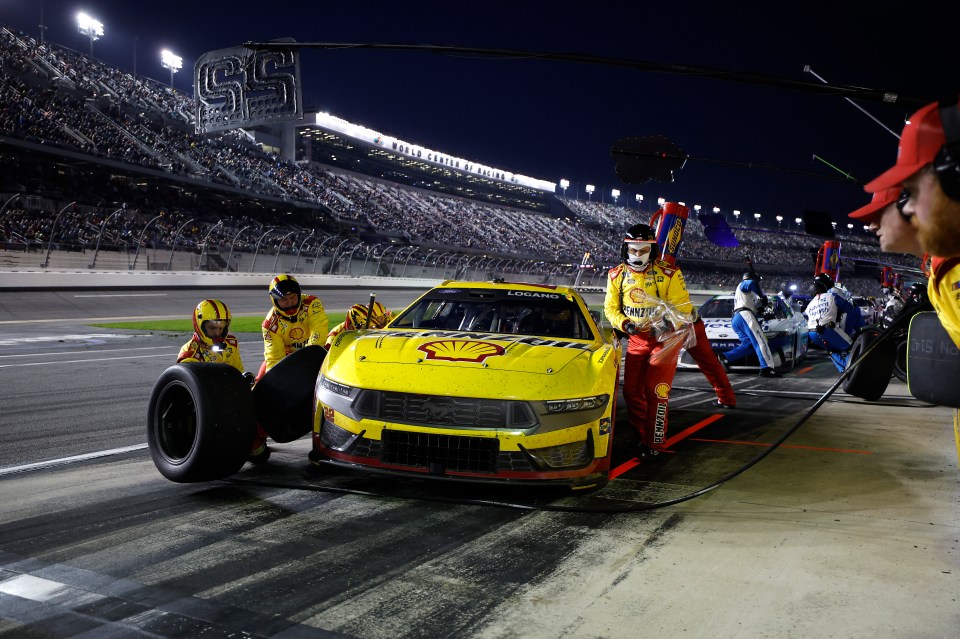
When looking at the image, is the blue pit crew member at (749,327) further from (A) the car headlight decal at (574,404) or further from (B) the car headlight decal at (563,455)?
(B) the car headlight decal at (563,455)

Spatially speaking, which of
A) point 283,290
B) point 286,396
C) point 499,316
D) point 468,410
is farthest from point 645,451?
point 283,290

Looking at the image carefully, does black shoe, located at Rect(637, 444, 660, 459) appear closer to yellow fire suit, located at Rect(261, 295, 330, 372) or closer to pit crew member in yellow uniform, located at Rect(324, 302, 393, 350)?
pit crew member in yellow uniform, located at Rect(324, 302, 393, 350)

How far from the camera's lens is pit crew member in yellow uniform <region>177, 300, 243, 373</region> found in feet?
20.1

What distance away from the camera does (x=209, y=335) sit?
618 centimetres

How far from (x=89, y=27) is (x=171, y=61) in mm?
6036

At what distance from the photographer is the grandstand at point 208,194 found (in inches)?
1125

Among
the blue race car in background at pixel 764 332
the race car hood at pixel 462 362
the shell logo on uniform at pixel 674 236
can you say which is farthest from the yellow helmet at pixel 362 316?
the blue race car in background at pixel 764 332

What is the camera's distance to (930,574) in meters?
3.60

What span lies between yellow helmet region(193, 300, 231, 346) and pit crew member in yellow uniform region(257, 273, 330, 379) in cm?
64

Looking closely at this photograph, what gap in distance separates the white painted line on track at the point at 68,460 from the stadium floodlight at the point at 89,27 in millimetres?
56018

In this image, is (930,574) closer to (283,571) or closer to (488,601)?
(488,601)

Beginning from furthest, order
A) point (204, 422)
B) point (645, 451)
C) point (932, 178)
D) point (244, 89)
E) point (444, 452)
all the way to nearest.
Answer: point (244, 89) → point (645, 451) → point (204, 422) → point (444, 452) → point (932, 178)

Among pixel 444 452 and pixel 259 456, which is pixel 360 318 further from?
pixel 444 452

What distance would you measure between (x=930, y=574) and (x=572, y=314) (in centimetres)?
331
